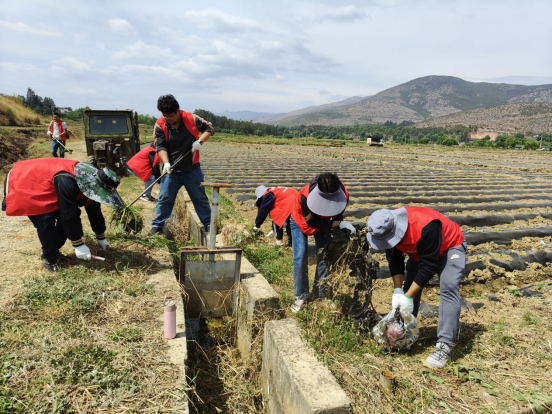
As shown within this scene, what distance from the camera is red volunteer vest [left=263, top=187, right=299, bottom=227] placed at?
4.26 meters

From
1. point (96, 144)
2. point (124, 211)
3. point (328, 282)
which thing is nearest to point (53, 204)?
point (124, 211)

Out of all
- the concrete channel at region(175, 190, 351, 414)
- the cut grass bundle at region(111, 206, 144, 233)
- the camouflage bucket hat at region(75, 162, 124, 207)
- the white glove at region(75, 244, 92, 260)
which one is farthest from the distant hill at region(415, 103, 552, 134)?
the white glove at region(75, 244, 92, 260)

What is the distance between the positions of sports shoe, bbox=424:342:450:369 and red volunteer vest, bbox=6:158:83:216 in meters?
3.50

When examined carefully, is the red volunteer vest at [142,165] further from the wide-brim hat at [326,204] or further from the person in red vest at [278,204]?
the wide-brim hat at [326,204]

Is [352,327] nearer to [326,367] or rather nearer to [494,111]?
[326,367]

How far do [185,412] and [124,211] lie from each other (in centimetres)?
316

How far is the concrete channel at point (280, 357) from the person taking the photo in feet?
6.17

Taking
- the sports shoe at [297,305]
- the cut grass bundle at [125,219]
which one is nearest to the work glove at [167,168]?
the cut grass bundle at [125,219]

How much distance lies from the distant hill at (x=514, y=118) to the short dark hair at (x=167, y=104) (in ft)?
342

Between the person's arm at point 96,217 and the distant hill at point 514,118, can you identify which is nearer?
the person's arm at point 96,217

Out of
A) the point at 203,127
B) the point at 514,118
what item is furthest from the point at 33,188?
the point at 514,118

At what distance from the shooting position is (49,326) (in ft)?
8.25

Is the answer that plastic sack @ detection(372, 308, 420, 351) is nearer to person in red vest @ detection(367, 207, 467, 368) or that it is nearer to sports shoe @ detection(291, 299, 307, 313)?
person in red vest @ detection(367, 207, 467, 368)

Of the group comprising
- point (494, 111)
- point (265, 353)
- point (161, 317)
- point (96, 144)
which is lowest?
point (265, 353)
